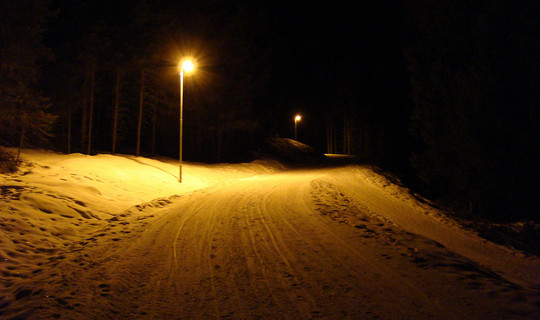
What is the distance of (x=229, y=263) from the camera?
6344mm

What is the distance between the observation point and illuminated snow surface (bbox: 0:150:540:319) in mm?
4621

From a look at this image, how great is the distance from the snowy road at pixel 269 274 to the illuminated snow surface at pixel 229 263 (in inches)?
1.0

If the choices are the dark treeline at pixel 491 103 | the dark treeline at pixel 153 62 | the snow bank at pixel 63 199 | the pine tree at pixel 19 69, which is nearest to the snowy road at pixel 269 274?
the snow bank at pixel 63 199

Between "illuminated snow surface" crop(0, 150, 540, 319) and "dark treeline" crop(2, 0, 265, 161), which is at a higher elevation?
"dark treeline" crop(2, 0, 265, 161)

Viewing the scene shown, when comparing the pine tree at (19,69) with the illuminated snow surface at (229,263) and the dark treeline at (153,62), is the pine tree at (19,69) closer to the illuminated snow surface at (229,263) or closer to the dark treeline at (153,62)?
the illuminated snow surface at (229,263)

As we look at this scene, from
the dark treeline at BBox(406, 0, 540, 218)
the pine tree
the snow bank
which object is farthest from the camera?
the dark treeline at BBox(406, 0, 540, 218)

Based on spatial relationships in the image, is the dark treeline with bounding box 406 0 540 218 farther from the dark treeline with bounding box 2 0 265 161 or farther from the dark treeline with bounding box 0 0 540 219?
the dark treeline with bounding box 2 0 265 161

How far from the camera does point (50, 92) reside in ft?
103

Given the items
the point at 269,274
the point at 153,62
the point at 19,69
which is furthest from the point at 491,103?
the point at 19,69

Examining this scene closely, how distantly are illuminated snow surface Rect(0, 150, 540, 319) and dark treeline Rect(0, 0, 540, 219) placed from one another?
936 cm

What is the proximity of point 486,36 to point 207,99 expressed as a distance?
22068 millimetres

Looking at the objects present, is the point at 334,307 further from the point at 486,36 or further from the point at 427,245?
the point at 486,36

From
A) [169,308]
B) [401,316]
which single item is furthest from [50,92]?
[401,316]

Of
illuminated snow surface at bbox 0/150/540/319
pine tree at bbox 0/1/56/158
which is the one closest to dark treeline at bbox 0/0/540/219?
pine tree at bbox 0/1/56/158
